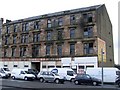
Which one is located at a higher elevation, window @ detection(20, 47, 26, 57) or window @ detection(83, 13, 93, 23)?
window @ detection(83, 13, 93, 23)

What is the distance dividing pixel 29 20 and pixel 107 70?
25607 mm

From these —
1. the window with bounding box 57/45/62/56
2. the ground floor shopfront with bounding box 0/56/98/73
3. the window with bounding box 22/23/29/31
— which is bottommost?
the ground floor shopfront with bounding box 0/56/98/73

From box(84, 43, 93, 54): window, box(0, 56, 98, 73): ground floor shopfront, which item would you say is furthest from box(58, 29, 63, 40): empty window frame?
box(84, 43, 93, 54): window

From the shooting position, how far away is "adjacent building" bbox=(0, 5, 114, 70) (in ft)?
139

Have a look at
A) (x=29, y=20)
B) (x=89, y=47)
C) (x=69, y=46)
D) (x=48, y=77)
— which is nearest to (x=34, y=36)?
(x=29, y=20)

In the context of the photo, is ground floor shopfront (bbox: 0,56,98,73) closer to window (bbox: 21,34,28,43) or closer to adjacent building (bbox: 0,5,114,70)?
adjacent building (bbox: 0,5,114,70)

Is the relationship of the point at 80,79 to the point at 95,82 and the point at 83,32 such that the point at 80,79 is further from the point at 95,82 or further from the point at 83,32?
the point at 83,32

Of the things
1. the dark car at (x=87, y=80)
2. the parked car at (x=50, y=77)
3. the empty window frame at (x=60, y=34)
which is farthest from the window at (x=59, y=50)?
the dark car at (x=87, y=80)

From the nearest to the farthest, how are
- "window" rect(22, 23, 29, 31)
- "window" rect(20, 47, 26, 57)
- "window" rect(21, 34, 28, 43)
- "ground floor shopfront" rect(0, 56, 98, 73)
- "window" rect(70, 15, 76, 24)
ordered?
1. "ground floor shopfront" rect(0, 56, 98, 73)
2. "window" rect(70, 15, 76, 24)
3. "window" rect(20, 47, 26, 57)
4. "window" rect(21, 34, 28, 43)
5. "window" rect(22, 23, 29, 31)

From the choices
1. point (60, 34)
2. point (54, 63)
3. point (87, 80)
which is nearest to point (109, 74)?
point (87, 80)

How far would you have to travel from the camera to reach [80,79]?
96.9ft

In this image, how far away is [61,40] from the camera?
46031 mm

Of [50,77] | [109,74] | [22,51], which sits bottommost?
[50,77]

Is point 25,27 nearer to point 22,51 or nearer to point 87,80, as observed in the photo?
point 22,51
